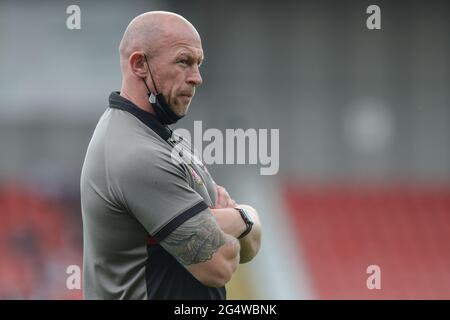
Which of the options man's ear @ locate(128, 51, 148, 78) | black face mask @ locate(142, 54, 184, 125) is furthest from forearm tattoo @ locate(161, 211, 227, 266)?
man's ear @ locate(128, 51, 148, 78)

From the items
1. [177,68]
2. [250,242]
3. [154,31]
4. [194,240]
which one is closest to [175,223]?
[194,240]

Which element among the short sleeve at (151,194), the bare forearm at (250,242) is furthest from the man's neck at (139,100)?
the bare forearm at (250,242)

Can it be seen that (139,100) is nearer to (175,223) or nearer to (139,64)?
(139,64)

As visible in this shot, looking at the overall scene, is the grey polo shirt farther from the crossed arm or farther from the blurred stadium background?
the blurred stadium background

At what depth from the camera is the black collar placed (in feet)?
10.0

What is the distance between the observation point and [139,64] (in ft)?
10.2

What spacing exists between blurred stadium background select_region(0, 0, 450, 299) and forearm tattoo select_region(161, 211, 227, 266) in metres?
8.85

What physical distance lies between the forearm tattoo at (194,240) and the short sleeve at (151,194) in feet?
0.07

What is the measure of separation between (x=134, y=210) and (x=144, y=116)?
1.17 feet

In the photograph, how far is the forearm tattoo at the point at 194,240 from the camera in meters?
2.86

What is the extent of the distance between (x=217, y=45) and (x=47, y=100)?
2.37 metres
